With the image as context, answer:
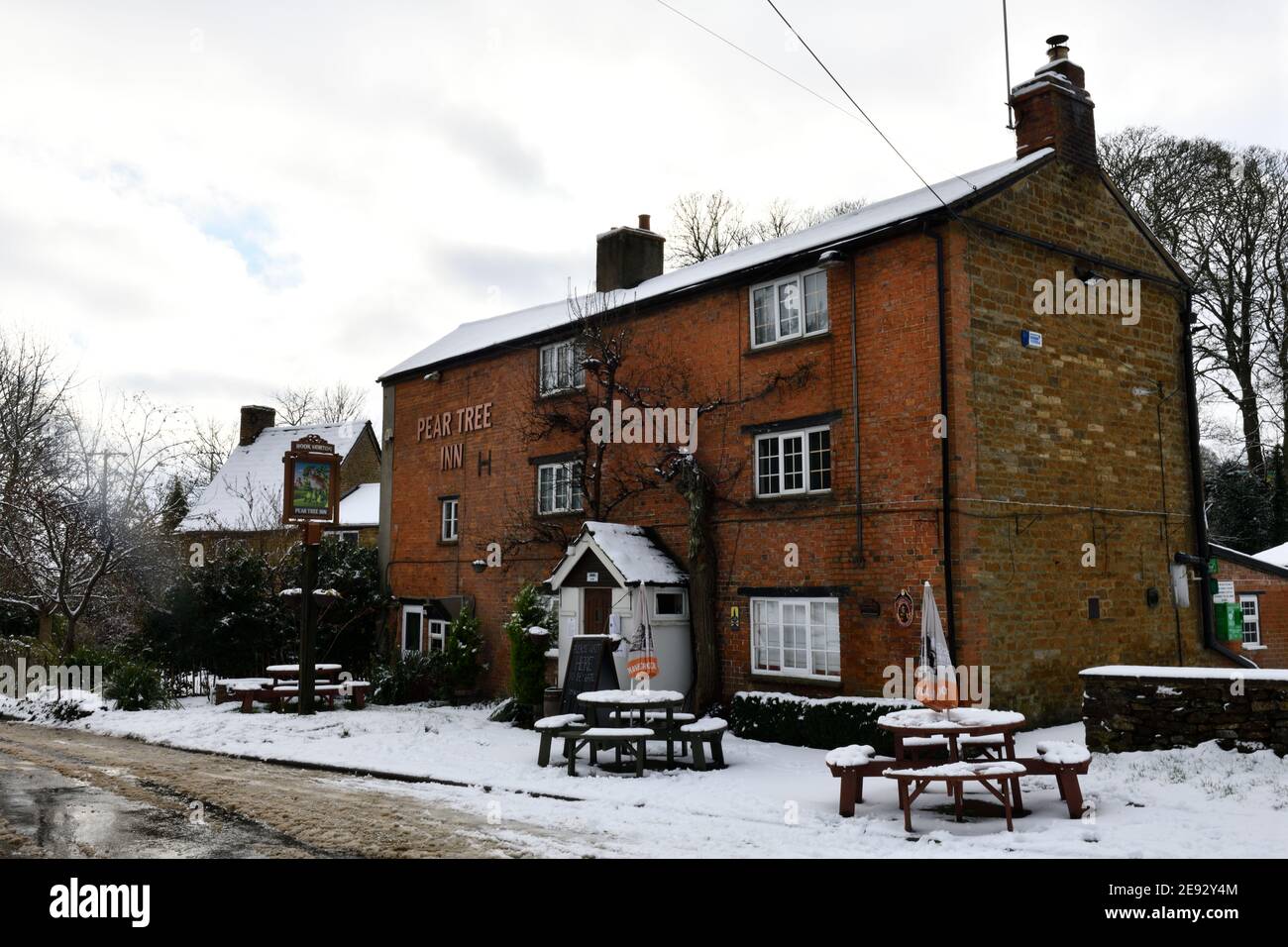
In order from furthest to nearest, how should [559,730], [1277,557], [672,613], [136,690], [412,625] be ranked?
[1277,557] → [412,625] → [136,690] → [672,613] → [559,730]

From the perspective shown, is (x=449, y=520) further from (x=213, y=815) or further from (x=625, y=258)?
(x=213, y=815)

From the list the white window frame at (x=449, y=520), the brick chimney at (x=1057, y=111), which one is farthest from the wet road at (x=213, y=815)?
the brick chimney at (x=1057, y=111)

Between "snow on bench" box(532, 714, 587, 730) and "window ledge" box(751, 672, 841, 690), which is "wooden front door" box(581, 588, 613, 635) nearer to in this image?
"window ledge" box(751, 672, 841, 690)

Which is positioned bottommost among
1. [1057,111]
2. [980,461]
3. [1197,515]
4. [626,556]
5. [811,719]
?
[811,719]

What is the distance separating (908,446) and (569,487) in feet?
26.4

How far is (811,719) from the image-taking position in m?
14.2

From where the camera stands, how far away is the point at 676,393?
60.5ft

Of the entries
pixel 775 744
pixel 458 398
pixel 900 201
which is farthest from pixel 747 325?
pixel 458 398

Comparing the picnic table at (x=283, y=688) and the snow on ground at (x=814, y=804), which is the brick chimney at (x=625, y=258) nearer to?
the picnic table at (x=283, y=688)

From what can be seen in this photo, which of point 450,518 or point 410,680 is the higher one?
point 450,518

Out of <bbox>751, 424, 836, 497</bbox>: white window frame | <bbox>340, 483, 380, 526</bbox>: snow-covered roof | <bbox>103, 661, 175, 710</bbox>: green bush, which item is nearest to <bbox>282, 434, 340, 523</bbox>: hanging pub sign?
<bbox>103, 661, 175, 710</bbox>: green bush

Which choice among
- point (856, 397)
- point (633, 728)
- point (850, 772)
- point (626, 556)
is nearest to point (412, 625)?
point (626, 556)

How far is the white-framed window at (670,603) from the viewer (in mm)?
16880
